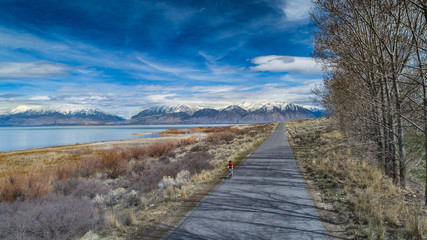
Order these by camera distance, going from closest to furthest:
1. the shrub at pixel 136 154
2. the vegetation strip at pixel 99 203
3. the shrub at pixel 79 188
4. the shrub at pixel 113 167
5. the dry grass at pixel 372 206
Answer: the dry grass at pixel 372 206
the vegetation strip at pixel 99 203
the shrub at pixel 79 188
the shrub at pixel 113 167
the shrub at pixel 136 154

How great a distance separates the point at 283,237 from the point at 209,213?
2.13m

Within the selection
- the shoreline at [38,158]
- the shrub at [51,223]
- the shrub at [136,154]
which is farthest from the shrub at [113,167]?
the shrub at [51,223]

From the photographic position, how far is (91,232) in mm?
5297

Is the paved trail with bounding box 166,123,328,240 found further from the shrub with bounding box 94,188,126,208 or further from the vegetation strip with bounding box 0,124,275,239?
the shrub with bounding box 94,188,126,208

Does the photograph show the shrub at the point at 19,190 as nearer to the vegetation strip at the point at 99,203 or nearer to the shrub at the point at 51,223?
the vegetation strip at the point at 99,203

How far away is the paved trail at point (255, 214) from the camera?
491 cm

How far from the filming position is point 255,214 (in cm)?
593

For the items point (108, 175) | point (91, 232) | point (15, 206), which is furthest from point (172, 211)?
point (108, 175)

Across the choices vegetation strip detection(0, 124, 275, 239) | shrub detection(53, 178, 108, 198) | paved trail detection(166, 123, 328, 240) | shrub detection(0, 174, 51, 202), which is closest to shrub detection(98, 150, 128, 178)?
vegetation strip detection(0, 124, 275, 239)

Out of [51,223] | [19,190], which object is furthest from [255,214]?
[19,190]

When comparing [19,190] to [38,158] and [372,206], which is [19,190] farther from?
[38,158]

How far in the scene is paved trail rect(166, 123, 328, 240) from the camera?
16.1 feet

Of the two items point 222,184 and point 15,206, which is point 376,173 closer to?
point 222,184

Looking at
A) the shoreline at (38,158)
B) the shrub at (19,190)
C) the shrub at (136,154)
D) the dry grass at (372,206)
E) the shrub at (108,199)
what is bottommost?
the shoreline at (38,158)
